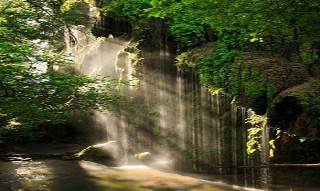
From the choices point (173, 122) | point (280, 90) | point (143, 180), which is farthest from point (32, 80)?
point (173, 122)

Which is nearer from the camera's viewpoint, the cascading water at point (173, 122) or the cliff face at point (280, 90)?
the cliff face at point (280, 90)

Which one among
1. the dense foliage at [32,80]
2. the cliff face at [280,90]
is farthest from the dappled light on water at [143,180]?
the dense foliage at [32,80]

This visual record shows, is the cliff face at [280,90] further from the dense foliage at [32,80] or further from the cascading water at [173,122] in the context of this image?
the dense foliage at [32,80]

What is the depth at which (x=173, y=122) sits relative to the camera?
13.0 metres

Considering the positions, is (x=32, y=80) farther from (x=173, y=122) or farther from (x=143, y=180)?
(x=173, y=122)

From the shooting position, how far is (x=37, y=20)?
997 cm

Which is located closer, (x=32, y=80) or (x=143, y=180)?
(x=32, y=80)

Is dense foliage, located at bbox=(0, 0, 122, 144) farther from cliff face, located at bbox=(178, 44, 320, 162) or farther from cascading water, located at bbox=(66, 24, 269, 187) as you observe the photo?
cascading water, located at bbox=(66, 24, 269, 187)

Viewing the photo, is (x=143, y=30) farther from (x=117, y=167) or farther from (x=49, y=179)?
(x=49, y=179)

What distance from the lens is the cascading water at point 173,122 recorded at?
1082 cm

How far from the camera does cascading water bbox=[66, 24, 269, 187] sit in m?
10.8

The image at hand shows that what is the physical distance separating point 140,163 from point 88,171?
2.12 metres

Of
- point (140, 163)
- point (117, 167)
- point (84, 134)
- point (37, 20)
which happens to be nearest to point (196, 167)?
point (140, 163)

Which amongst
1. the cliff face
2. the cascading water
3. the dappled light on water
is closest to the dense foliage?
the dappled light on water
